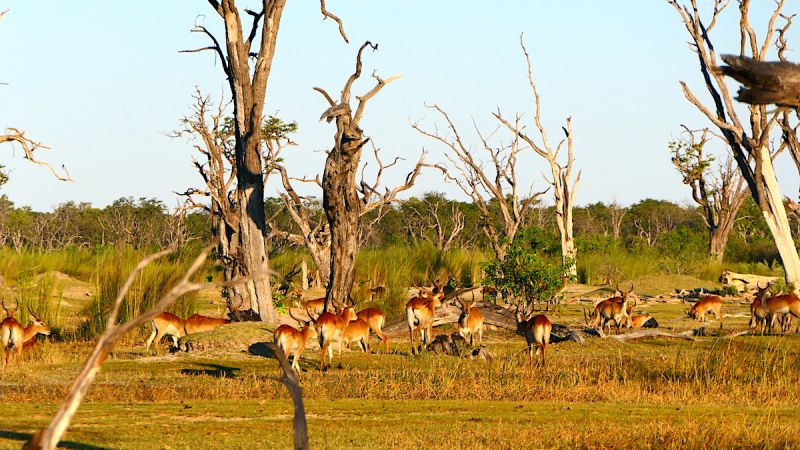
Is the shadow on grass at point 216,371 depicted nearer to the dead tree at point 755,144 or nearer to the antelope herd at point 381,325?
the antelope herd at point 381,325

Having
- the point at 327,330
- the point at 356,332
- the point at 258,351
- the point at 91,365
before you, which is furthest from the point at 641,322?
the point at 91,365

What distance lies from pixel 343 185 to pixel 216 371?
26.0 feet

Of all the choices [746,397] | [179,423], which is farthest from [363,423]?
[746,397]

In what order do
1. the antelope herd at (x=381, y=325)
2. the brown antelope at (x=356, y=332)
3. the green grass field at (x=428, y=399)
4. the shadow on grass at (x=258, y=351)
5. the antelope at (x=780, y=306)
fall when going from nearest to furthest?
the green grass field at (x=428, y=399)
the antelope herd at (x=381, y=325)
the brown antelope at (x=356, y=332)
the shadow on grass at (x=258, y=351)
the antelope at (x=780, y=306)

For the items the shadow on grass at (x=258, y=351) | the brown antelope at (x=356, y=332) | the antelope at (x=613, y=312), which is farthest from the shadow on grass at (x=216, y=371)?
the antelope at (x=613, y=312)

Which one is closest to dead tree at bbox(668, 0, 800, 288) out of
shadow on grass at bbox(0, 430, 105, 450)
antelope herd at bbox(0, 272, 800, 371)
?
antelope herd at bbox(0, 272, 800, 371)

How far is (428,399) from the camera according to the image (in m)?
14.0

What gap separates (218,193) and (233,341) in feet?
38.7

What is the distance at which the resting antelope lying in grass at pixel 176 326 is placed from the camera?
19391mm

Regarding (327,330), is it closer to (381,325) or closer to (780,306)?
(381,325)

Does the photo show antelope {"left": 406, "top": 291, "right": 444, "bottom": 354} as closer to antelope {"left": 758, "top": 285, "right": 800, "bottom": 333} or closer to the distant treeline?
antelope {"left": 758, "top": 285, "right": 800, "bottom": 333}

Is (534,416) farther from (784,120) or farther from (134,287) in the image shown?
(784,120)

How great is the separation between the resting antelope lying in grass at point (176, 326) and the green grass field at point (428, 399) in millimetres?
425

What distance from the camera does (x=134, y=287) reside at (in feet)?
72.8
